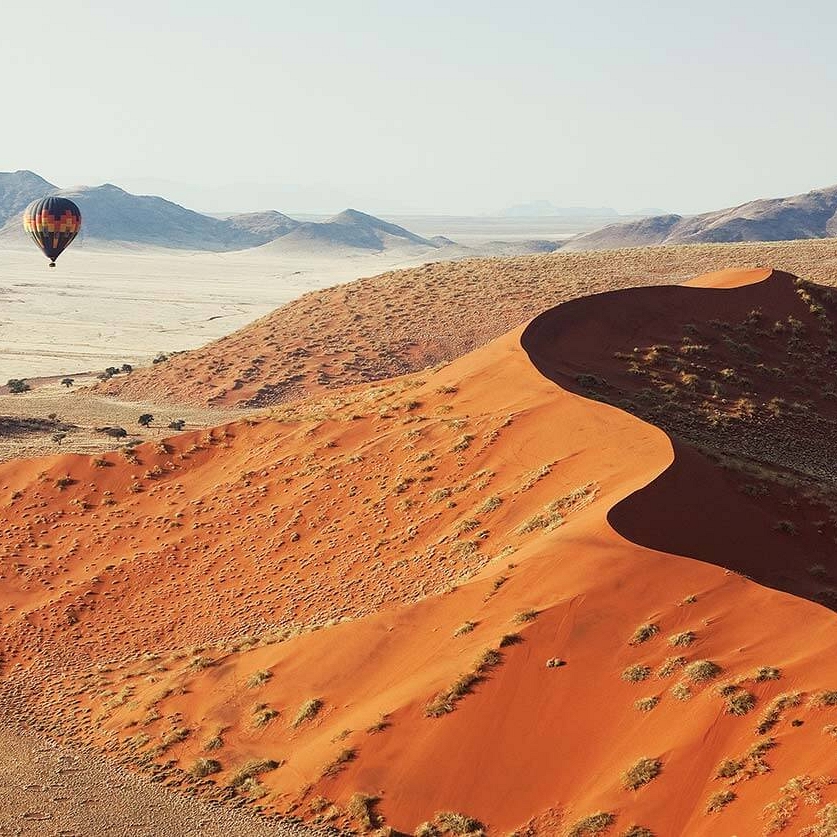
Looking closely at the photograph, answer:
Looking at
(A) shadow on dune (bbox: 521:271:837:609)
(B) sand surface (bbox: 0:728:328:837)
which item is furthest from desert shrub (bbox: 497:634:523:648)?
(B) sand surface (bbox: 0:728:328:837)

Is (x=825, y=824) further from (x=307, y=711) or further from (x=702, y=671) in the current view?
(x=307, y=711)

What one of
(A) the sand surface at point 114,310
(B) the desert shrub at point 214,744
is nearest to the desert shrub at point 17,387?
Result: (A) the sand surface at point 114,310

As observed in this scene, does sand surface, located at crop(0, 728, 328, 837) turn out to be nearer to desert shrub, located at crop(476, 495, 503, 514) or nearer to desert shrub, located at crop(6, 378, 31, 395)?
desert shrub, located at crop(476, 495, 503, 514)

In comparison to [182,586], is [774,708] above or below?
above

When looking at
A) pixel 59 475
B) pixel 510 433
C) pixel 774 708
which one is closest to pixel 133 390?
pixel 59 475

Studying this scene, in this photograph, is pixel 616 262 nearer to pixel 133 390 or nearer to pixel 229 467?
pixel 133 390

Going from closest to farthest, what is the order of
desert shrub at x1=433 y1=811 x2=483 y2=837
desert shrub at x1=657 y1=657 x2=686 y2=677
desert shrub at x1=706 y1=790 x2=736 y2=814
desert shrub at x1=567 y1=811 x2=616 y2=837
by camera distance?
desert shrub at x1=706 y1=790 x2=736 y2=814
desert shrub at x1=567 y1=811 x2=616 y2=837
desert shrub at x1=433 y1=811 x2=483 y2=837
desert shrub at x1=657 y1=657 x2=686 y2=677

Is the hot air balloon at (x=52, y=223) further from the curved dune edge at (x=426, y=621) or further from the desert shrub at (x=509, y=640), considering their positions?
the desert shrub at (x=509, y=640)

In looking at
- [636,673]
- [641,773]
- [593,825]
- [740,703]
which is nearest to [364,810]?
[593,825]
